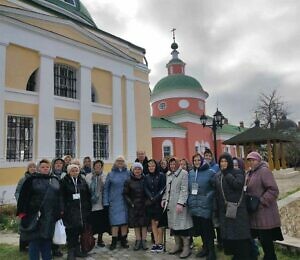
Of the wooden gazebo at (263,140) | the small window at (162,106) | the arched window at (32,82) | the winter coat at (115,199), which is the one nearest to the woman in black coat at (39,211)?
the winter coat at (115,199)

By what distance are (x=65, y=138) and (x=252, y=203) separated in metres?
10.5

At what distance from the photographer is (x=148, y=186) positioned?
599 cm

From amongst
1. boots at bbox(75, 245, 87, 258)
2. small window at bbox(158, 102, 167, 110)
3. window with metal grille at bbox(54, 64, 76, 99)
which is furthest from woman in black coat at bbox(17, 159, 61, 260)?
small window at bbox(158, 102, 167, 110)

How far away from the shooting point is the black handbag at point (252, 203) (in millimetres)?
4574

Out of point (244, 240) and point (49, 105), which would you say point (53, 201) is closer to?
point (244, 240)

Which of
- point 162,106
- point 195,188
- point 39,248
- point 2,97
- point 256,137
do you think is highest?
point 162,106

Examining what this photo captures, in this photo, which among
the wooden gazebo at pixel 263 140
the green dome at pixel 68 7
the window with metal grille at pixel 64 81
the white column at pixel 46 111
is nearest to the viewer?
the white column at pixel 46 111

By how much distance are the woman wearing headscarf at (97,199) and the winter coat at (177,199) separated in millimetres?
1327

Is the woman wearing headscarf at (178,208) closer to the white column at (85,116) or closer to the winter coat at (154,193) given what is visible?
the winter coat at (154,193)

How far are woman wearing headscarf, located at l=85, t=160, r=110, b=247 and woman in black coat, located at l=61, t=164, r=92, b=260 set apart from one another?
20.2 inches

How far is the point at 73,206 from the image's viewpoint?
5.32 meters

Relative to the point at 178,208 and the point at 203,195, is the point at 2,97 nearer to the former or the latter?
the point at 178,208

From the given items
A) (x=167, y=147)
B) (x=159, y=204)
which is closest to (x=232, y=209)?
(x=159, y=204)

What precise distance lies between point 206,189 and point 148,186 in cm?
123
